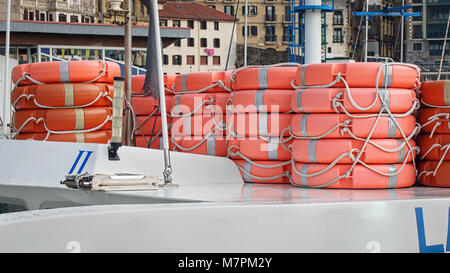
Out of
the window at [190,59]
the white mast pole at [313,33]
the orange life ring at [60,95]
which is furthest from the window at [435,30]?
the orange life ring at [60,95]

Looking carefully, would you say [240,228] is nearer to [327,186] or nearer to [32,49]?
[327,186]

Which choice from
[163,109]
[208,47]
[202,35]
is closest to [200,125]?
[163,109]

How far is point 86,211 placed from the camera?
3.11m

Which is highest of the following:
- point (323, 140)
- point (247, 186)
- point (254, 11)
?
point (254, 11)

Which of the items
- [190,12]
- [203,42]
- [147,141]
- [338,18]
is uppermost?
[190,12]

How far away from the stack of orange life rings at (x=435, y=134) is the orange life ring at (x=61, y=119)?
8.82 feet

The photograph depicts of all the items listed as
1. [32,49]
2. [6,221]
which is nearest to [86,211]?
[6,221]

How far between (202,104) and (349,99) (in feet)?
4.76

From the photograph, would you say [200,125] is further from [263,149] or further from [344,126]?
[344,126]

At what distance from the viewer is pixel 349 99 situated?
4559 mm

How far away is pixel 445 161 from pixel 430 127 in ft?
0.82

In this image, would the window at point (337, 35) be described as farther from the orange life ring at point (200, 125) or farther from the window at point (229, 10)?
the orange life ring at point (200, 125)

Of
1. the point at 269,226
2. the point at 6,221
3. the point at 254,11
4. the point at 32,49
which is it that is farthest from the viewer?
the point at 254,11

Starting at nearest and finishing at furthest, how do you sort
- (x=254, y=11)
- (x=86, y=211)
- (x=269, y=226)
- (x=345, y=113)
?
(x=86, y=211) < (x=269, y=226) < (x=345, y=113) < (x=254, y=11)
